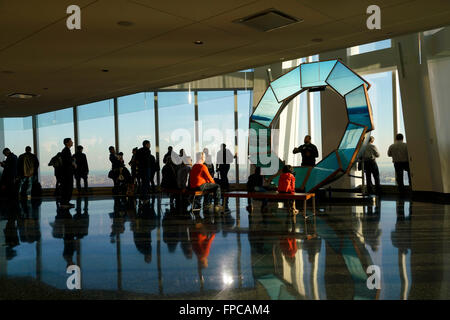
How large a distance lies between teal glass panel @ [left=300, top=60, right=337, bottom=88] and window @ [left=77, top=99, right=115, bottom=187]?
27.2 ft

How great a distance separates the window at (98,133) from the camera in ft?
51.5

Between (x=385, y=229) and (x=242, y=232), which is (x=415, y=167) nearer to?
(x=385, y=229)

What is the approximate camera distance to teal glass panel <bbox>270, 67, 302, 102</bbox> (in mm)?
10375

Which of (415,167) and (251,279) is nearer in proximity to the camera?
(251,279)

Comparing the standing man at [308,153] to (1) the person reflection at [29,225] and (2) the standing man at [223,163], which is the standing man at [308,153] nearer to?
(2) the standing man at [223,163]

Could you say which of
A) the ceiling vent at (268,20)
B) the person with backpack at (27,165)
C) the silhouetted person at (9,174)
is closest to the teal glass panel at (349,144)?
the ceiling vent at (268,20)

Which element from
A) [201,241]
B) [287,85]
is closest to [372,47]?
[287,85]

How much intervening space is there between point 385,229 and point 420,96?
6.42 meters

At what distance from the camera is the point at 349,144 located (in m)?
9.41

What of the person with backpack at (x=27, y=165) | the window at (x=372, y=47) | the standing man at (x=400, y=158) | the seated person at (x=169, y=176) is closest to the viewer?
the seated person at (x=169, y=176)

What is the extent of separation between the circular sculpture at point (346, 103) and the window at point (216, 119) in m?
4.79

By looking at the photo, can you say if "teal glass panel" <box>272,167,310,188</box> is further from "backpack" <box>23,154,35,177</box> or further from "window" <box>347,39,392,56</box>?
"backpack" <box>23,154,35,177</box>

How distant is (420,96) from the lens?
11055 millimetres
